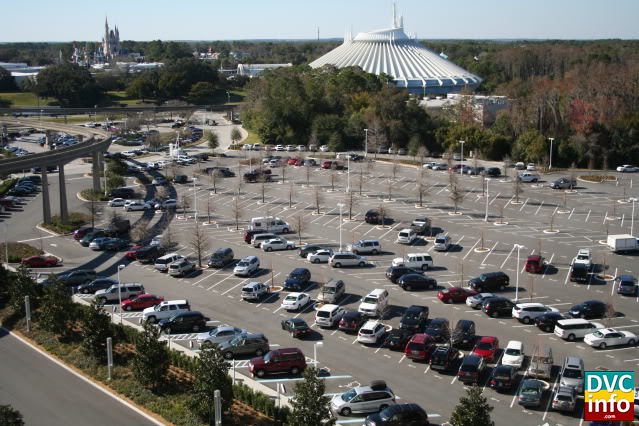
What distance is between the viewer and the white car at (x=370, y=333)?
24.8m

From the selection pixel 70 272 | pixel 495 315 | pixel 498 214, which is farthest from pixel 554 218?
pixel 70 272

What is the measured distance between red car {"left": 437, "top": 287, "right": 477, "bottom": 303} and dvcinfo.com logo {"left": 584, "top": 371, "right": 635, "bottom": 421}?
12.4 m

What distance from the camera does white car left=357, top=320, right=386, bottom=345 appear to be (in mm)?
24766

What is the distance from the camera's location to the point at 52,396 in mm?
21469

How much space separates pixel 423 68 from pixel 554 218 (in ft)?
228

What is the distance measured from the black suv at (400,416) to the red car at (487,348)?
16.6 ft

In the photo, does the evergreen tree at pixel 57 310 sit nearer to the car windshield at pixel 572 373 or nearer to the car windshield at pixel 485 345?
the car windshield at pixel 485 345

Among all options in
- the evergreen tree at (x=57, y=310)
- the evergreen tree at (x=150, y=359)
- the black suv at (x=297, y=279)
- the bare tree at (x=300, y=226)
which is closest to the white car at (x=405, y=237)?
the bare tree at (x=300, y=226)

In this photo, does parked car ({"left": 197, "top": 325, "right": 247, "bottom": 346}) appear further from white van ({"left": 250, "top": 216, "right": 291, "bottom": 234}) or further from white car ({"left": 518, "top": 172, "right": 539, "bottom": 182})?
white car ({"left": 518, "top": 172, "right": 539, "bottom": 182})

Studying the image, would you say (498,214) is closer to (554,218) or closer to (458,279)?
(554,218)

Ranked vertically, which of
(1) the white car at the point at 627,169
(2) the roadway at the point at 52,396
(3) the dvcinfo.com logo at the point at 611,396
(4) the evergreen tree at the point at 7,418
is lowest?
(2) the roadway at the point at 52,396

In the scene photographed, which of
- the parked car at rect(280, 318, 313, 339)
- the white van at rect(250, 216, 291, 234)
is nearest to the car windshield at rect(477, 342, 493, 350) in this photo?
the parked car at rect(280, 318, 313, 339)

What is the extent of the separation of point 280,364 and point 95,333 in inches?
258

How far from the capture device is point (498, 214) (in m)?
43.9
